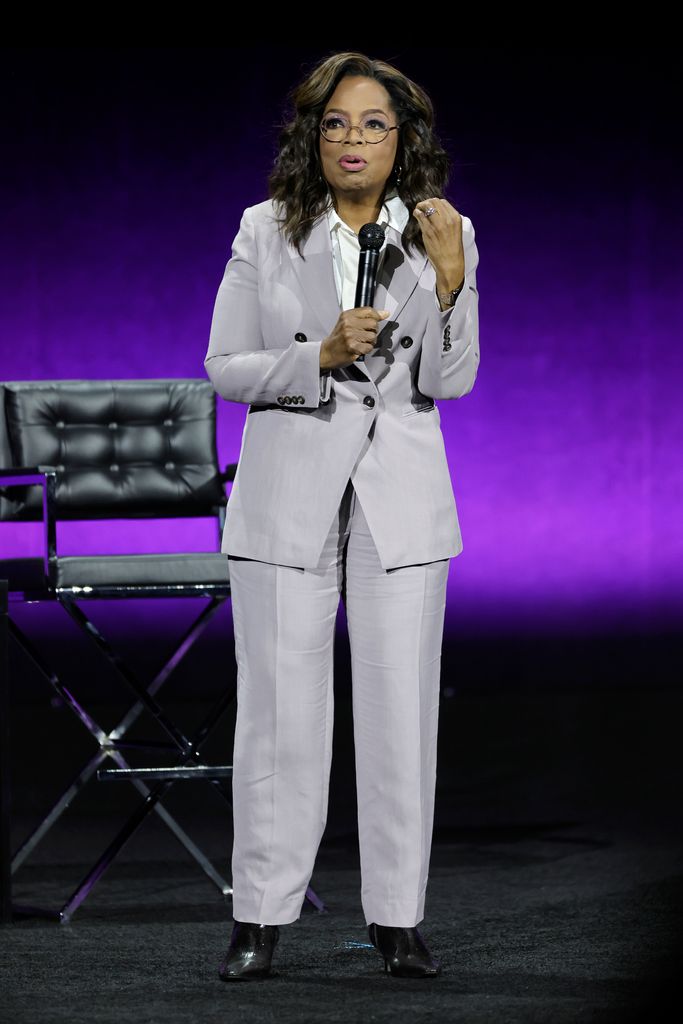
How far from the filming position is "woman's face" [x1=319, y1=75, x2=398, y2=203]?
2.30 m

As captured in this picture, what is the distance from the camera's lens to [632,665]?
6.52m

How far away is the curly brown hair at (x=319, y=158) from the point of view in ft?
7.70

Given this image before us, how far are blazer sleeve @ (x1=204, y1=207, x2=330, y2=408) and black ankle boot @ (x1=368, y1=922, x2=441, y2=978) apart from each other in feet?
2.84

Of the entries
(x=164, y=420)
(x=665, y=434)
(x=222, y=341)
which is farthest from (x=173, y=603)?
(x=222, y=341)

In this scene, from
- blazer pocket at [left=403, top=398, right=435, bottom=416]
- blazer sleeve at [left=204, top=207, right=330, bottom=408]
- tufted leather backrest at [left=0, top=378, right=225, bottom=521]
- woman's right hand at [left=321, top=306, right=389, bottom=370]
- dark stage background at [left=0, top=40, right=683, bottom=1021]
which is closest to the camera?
woman's right hand at [left=321, top=306, right=389, bottom=370]

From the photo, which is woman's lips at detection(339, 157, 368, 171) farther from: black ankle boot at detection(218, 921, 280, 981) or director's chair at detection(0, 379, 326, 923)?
black ankle boot at detection(218, 921, 280, 981)

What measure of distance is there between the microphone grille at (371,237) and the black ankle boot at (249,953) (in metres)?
1.10

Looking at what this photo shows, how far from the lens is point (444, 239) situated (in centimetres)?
224

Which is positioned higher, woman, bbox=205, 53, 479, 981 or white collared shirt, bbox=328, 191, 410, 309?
white collared shirt, bbox=328, 191, 410, 309

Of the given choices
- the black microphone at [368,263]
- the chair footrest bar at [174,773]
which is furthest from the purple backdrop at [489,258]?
the black microphone at [368,263]

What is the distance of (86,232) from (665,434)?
126 inches

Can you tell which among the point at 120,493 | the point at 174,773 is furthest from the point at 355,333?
the point at 120,493

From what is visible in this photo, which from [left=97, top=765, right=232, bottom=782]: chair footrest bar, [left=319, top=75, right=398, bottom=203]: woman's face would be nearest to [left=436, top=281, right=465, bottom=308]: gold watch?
[left=319, top=75, right=398, bottom=203]: woman's face

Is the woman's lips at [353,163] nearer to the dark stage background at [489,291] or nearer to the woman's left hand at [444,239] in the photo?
the woman's left hand at [444,239]
